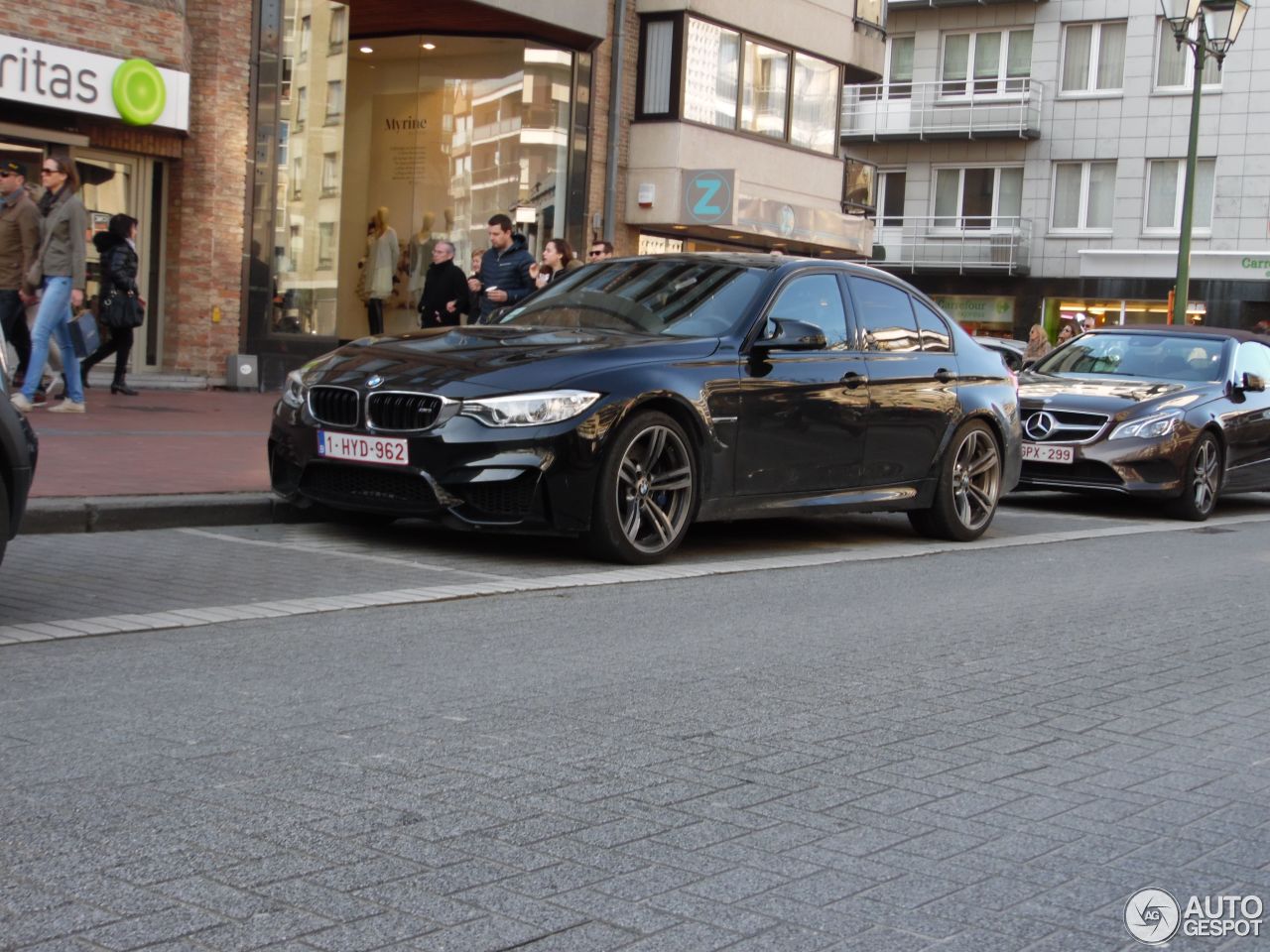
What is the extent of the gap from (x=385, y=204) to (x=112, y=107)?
7.33 m

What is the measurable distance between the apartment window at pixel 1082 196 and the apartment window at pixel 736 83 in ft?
54.9

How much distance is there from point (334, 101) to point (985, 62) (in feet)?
97.6

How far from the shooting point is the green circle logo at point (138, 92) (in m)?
17.2

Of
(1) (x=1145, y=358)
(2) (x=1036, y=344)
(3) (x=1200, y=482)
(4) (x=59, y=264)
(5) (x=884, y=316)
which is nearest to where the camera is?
(5) (x=884, y=316)

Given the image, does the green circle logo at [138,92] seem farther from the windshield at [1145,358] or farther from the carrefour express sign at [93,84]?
the windshield at [1145,358]

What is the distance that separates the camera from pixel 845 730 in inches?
198

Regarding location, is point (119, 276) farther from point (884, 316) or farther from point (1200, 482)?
point (1200, 482)

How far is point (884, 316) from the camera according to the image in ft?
33.5

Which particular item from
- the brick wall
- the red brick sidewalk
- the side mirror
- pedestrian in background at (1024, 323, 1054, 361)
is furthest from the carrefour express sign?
pedestrian in background at (1024, 323, 1054, 361)

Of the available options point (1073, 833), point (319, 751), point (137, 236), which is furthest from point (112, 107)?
point (1073, 833)

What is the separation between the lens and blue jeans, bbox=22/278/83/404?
42.6 feet

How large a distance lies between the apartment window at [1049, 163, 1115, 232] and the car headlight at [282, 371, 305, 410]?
38945 mm

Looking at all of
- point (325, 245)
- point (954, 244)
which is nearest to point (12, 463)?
point (325, 245)

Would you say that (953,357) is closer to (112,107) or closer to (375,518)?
(375,518)
